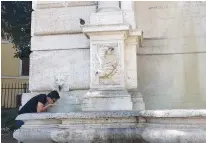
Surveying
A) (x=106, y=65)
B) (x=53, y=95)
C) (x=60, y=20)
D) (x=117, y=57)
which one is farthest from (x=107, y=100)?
(x=60, y=20)

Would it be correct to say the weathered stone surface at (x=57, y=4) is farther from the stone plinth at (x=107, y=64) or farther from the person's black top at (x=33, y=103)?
the person's black top at (x=33, y=103)

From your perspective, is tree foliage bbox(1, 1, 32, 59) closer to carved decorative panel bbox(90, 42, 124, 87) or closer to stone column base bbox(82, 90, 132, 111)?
carved decorative panel bbox(90, 42, 124, 87)

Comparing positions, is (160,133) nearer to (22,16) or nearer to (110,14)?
(110,14)

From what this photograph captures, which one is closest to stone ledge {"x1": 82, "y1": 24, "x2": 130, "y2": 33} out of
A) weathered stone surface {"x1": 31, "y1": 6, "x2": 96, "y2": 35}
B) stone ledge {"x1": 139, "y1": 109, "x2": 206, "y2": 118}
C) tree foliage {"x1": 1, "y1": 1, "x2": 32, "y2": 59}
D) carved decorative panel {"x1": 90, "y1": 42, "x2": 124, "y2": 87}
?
carved decorative panel {"x1": 90, "y1": 42, "x2": 124, "y2": 87}

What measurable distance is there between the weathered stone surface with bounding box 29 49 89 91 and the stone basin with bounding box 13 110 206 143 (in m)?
1.58

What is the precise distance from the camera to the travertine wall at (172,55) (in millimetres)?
6277

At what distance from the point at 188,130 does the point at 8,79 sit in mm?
26284

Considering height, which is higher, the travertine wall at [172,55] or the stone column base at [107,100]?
the travertine wall at [172,55]

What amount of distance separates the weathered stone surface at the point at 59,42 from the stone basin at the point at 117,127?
2039 millimetres

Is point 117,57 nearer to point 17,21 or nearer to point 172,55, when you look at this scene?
point 172,55

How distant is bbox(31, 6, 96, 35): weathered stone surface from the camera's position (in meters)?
6.62

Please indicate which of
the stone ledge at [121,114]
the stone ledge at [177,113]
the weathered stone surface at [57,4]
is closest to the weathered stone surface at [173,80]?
the weathered stone surface at [57,4]

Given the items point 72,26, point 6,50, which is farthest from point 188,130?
point 6,50

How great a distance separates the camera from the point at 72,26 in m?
6.64
